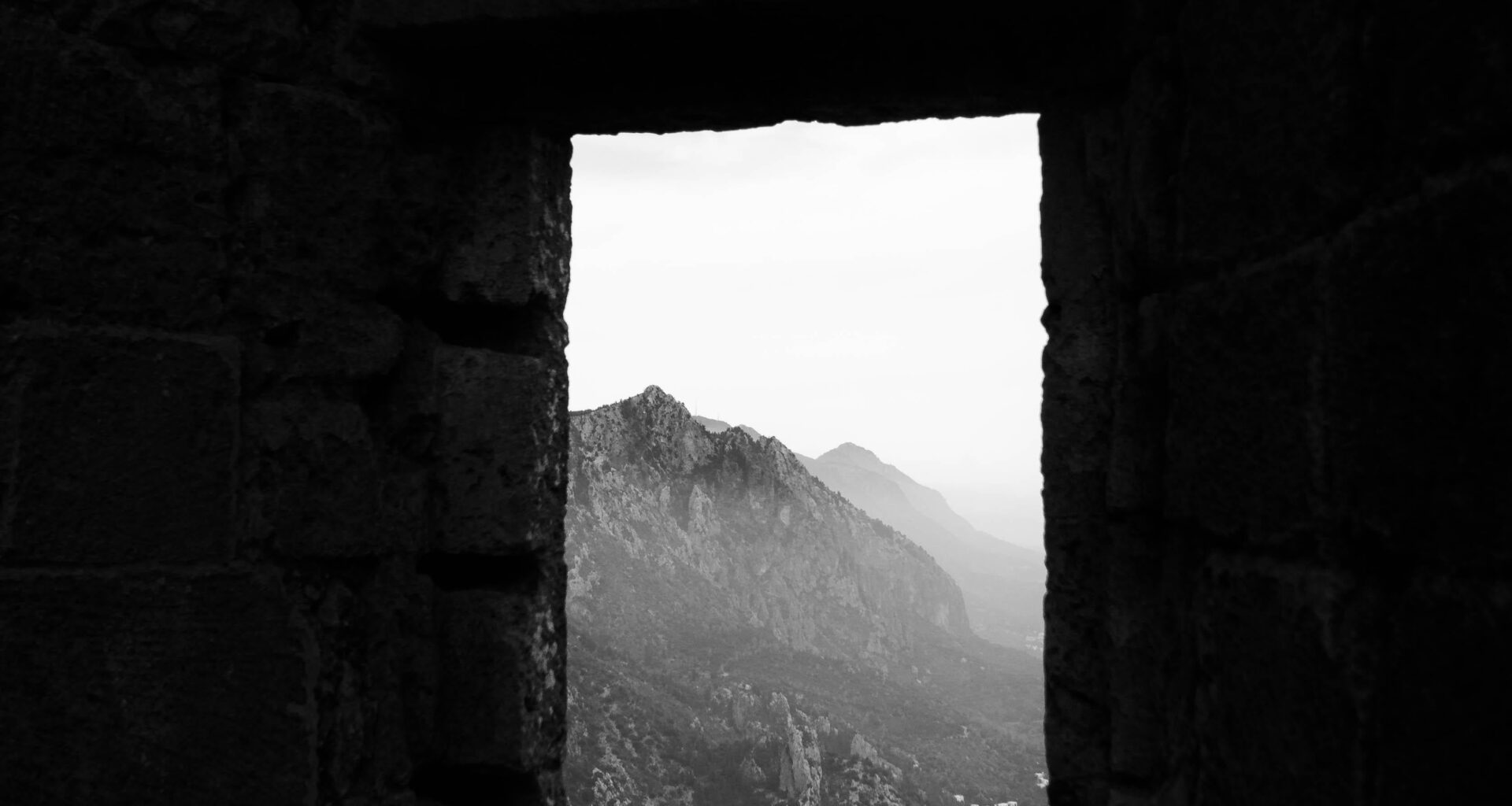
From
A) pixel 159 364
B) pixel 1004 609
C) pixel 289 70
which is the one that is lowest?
pixel 1004 609

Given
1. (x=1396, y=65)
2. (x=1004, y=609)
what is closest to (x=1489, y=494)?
(x=1396, y=65)

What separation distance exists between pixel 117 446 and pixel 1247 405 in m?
1.96

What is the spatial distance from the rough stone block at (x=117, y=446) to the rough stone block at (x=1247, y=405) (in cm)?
177

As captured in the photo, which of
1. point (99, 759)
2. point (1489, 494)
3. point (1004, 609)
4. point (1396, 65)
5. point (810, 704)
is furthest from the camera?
point (1004, 609)

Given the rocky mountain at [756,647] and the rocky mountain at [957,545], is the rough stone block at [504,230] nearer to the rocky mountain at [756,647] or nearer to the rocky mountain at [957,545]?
the rocky mountain at [756,647]

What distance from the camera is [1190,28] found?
1.73 m

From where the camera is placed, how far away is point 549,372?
7.97 feet

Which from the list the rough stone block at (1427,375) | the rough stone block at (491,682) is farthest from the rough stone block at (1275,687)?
the rough stone block at (491,682)

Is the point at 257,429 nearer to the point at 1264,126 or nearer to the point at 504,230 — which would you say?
the point at 504,230

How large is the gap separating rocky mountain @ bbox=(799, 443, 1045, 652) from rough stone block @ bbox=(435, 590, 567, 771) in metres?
32.1

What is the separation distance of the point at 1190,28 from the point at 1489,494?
3.13 feet

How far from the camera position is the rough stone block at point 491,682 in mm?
2279

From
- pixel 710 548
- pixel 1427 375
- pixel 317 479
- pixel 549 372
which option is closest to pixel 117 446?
pixel 317 479

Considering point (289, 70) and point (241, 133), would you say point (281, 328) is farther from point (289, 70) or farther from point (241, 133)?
point (289, 70)
